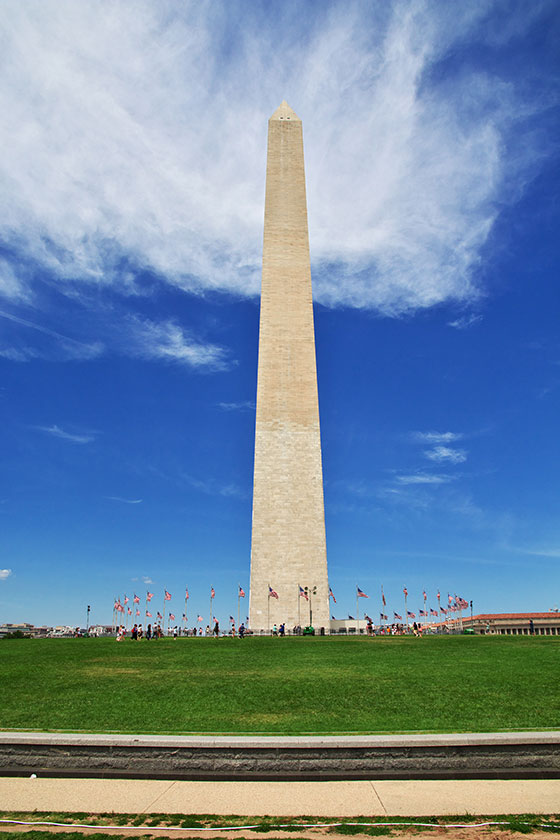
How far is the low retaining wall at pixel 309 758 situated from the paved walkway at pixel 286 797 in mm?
150

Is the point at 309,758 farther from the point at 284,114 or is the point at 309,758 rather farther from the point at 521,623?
the point at 521,623

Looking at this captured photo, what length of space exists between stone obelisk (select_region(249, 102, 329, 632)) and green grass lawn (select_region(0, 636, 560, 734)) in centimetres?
2020

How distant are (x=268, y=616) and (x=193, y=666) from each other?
925 inches

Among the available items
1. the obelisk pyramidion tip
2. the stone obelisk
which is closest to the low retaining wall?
the stone obelisk

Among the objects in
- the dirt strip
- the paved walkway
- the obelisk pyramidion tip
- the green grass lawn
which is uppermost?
the obelisk pyramidion tip

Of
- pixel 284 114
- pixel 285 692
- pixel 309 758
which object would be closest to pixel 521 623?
pixel 284 114

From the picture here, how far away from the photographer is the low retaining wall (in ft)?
25.6

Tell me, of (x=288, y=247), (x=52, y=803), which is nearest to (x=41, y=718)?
(x=52, y=803)

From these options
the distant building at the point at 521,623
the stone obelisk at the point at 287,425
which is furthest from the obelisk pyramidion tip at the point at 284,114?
the distant building at the point at 521,623

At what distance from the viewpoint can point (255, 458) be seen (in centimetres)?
4497

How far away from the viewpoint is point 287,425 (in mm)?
45594

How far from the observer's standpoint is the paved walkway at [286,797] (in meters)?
6.77

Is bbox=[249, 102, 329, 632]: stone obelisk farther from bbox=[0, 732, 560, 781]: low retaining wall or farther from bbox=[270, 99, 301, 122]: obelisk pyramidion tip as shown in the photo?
bbox=[0, 732, 560, 781]: low retaining wall

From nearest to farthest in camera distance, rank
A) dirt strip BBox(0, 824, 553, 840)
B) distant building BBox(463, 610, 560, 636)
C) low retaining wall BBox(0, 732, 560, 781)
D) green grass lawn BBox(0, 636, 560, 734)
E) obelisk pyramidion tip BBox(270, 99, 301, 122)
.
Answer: dirt strip BBox(0, 824, 553, 840)
low retaining wall BBox(0, 732, 560, 781)
green grass lawn BBox(0, 636, 560, 734)
obelisk pyramidion tip BBox(270, 99, 301, 122)
distant building BBox(463, 610, 560, 636)
